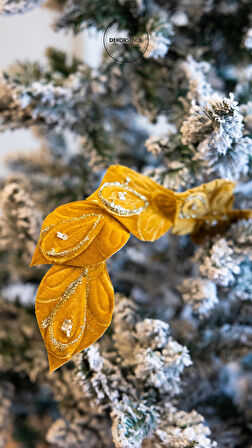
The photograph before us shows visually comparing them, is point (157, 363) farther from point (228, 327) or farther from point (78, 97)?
point (78, 97)

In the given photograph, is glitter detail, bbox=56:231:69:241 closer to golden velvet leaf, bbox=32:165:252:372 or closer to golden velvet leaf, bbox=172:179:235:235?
golden velvet leaf, bbox=32:165:252:372

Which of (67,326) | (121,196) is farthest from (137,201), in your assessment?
(67,326)

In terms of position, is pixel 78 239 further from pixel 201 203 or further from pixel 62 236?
pixel 201 203

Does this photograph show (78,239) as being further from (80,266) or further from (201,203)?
(201,203)

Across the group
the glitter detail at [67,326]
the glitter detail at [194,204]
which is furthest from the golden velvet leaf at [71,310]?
the glitter detail at [194,204]

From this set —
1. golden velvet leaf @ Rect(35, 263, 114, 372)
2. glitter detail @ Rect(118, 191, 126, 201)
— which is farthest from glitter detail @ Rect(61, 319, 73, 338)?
glitter detail @ Rect(118, 191, 126, 201)

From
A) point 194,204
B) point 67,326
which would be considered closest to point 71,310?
point 67,326
